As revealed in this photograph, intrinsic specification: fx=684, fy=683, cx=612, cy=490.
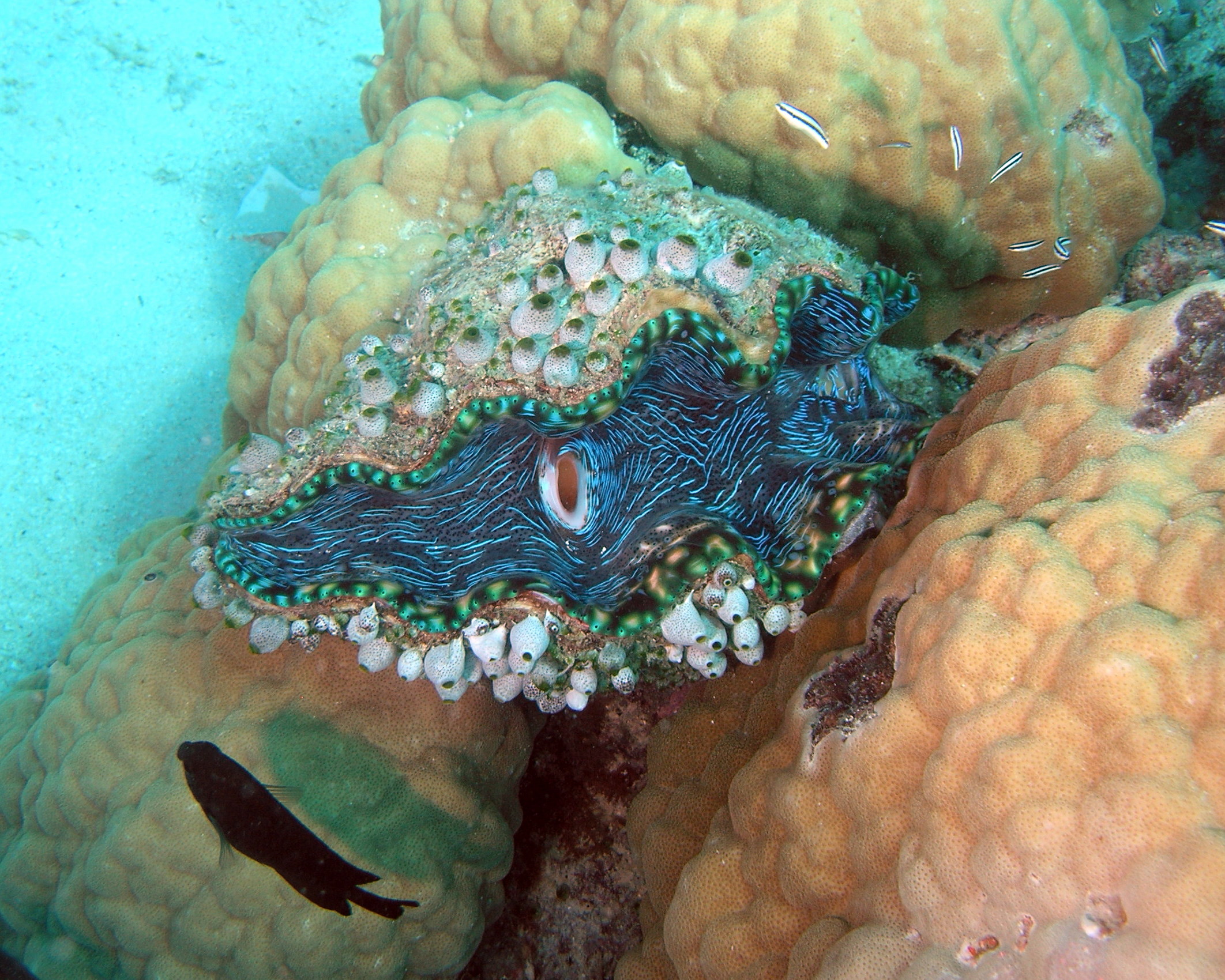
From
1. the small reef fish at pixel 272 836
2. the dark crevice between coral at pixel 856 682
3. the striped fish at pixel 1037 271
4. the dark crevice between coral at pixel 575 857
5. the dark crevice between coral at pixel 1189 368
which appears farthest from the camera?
the dark crevice between coral at pixel 575 857

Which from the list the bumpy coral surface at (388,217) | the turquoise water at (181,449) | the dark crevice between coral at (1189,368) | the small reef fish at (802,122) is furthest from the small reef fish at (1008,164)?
the bumpy coral surface at (388,217)

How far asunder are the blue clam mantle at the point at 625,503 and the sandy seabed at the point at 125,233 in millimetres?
4513

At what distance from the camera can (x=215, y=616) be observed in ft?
10.8

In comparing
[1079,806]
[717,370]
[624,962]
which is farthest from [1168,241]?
[624,962]

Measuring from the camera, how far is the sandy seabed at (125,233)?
6152 mm

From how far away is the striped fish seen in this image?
3521 mm

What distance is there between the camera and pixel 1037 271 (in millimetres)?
3543

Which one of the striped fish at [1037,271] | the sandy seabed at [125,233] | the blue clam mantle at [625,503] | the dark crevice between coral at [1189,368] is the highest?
the dark crevice between coral at [1189,368]

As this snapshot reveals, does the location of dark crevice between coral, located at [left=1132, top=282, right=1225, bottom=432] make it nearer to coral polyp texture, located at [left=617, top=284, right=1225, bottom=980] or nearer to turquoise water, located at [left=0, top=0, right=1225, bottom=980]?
Answer: coral polyp texture, located at [left=617, top=284, right=1225, bottom=980]

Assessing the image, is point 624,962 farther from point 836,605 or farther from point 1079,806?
point 1079,806

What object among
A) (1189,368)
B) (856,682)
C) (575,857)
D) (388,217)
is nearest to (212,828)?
(575,857)

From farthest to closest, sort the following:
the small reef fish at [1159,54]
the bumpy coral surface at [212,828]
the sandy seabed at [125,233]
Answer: the sandy seabed at [125,233] < the small reef fish at [1159,54] < the bumpy coral surface at [212,828]

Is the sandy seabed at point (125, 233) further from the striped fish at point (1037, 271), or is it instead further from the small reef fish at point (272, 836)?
the striped fish at point (1037, 271)

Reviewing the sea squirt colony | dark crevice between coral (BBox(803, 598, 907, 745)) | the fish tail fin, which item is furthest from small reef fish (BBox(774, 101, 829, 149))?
the fish tail fin
